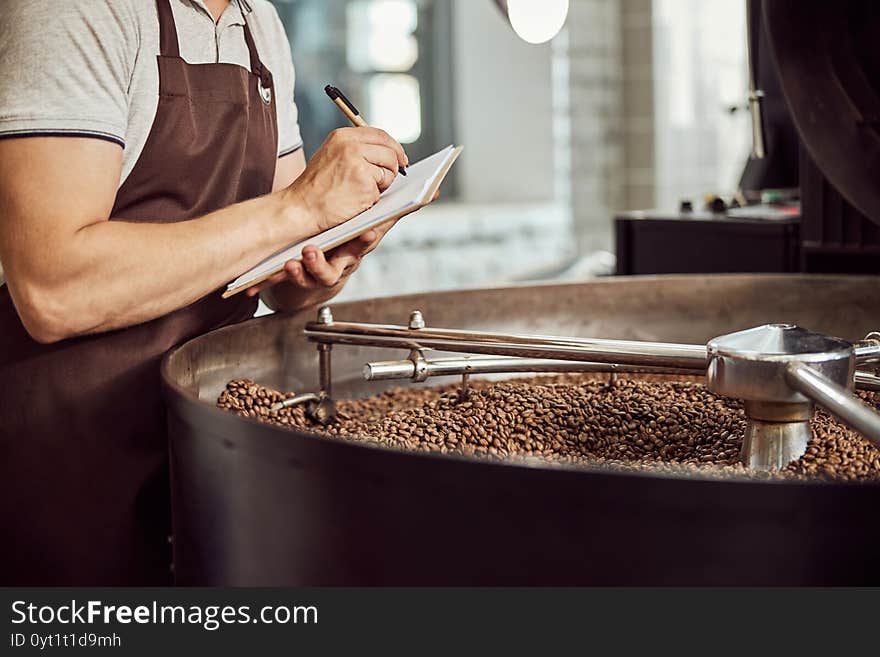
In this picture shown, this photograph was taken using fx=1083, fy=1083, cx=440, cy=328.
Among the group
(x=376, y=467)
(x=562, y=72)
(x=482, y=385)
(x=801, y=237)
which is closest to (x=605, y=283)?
(x=482, y=385)

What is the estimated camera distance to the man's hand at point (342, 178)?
40.7 inches

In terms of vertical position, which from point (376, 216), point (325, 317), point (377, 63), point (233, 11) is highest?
point (377, 63)

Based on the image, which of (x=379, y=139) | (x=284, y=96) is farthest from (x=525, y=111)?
(x=379, y=139)

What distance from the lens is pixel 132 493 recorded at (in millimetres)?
1076

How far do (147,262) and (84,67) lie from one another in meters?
0.19

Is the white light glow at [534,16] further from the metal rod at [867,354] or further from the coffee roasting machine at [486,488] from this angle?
the metal rod at [867,354]

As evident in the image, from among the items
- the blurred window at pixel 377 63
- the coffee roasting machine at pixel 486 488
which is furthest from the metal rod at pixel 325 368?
the blurred window at pixel 377 63

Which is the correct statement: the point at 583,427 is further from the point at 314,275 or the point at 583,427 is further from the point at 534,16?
the point at 534,16

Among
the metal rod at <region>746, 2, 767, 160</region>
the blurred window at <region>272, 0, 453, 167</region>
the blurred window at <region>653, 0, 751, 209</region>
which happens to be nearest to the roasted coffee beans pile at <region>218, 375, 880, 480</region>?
the metal rod at <region>746, 2, 767, 160</region>

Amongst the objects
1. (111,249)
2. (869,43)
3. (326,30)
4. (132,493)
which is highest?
(326,30)

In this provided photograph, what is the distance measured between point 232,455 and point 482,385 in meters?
0.54

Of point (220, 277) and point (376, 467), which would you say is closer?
point (376, 467)

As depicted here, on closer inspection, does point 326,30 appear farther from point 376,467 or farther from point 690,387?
point 376,467

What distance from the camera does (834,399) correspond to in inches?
27.3
